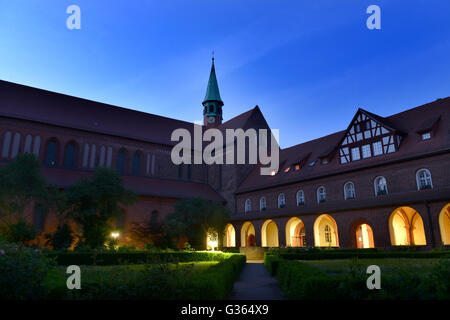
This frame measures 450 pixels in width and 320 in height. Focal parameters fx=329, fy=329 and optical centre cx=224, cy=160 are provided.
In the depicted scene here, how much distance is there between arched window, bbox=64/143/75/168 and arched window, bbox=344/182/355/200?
26.7 m

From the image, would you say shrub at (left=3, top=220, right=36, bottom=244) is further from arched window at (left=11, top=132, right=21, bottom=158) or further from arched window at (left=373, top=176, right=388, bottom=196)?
arched window at (left=373, top=176, right=388, bottom=196)

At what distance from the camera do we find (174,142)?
40.9 metres

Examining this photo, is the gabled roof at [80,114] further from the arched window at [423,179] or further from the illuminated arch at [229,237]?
the arched window at [423,179]

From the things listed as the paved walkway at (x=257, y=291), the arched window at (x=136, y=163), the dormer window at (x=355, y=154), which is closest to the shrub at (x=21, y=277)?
the paved walkway at (x=257, y=291)

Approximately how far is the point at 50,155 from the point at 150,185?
10.3 m

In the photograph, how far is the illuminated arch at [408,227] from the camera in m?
28.0

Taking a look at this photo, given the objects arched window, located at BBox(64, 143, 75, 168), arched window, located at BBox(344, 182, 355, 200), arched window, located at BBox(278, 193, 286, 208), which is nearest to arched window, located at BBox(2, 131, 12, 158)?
arched window, located at BBox(64, 143, 75, 168)

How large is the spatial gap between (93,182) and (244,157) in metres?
19.8

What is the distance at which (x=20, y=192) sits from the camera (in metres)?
24.3

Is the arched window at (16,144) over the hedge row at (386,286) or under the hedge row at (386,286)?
over

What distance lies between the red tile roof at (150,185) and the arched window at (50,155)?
948mm

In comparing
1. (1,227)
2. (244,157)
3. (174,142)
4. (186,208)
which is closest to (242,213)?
(244,157)

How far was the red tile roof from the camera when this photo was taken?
31.2 metres
